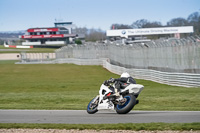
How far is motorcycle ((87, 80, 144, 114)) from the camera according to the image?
9453 millimetres

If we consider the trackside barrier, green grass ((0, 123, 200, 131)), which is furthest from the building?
green grass ((0, 123, 200, 131))

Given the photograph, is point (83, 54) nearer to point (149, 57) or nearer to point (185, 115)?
point (149, 57)

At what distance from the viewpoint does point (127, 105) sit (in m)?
9.42

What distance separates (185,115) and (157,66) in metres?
17.8

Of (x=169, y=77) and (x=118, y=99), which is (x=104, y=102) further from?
(x=169, y=77)

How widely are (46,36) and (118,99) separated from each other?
412ft

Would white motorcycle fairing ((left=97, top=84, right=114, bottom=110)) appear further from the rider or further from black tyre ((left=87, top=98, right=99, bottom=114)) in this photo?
the rider

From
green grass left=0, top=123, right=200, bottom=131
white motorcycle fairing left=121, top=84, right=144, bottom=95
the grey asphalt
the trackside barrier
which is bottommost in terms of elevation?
the trackside barrier

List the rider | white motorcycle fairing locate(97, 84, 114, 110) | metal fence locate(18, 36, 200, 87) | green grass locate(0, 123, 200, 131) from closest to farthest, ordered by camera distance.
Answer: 1. green grass locate(0, 123, 200, 131)
2. the rider
3. white motorcycle fairing locate(97, 84, 114, 110)
4. metal fence locate(18, 36, 200, 87)

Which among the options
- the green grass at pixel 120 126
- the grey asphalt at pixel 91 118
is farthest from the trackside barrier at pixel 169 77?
the green grass at pixel 120 126

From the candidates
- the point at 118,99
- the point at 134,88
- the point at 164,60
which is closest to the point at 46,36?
the point at 164,60

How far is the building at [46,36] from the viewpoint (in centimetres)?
13288

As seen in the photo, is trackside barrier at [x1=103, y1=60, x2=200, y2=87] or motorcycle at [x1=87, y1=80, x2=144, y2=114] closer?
motorcycle at [x1=87, y1=80, x2=144, y2=114]

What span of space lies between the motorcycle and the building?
124166 mm
